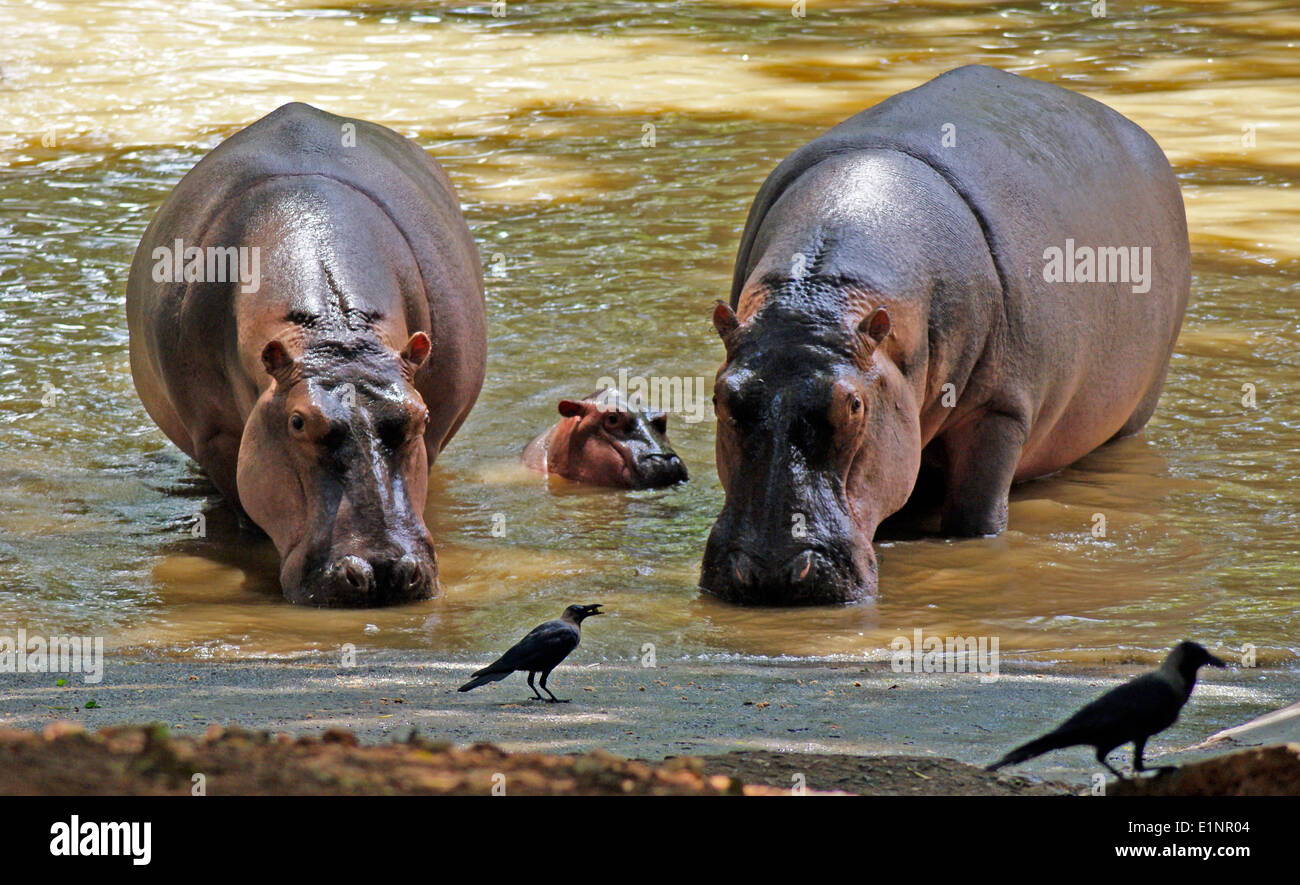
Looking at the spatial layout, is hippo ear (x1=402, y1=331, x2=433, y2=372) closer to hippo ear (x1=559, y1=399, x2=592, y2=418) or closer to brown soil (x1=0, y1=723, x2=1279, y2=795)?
hippo ear (x1=559, y1=399, x2=592, y2=418)

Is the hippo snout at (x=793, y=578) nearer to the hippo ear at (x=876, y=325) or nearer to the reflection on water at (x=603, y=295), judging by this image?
the reflection on water at (x=603, y=295)

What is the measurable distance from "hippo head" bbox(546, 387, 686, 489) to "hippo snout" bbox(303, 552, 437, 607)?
2122 mm

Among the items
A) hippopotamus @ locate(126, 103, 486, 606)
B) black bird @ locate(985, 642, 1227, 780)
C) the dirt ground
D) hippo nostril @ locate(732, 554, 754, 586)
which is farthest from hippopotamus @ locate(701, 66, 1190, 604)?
the dirt ground

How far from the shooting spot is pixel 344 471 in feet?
21.9

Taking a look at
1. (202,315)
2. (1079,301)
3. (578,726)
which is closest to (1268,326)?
(1079,301)

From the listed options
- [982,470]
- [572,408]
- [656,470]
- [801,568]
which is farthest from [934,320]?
[572,408]

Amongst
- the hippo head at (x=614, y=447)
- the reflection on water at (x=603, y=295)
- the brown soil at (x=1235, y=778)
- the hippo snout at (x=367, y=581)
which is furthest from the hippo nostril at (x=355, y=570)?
the brown soil at (x=1235, y=778)

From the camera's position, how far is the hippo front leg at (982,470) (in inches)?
297

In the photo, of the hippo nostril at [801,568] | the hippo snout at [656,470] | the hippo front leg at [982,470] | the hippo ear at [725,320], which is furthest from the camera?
the hippo snout at [656,470]

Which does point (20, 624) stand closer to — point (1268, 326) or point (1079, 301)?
point (1079, 301)

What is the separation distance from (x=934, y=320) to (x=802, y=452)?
0.97m

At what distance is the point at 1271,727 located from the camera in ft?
14.9

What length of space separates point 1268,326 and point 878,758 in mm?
7540

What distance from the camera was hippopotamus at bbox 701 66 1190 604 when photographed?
6605 millimetres
